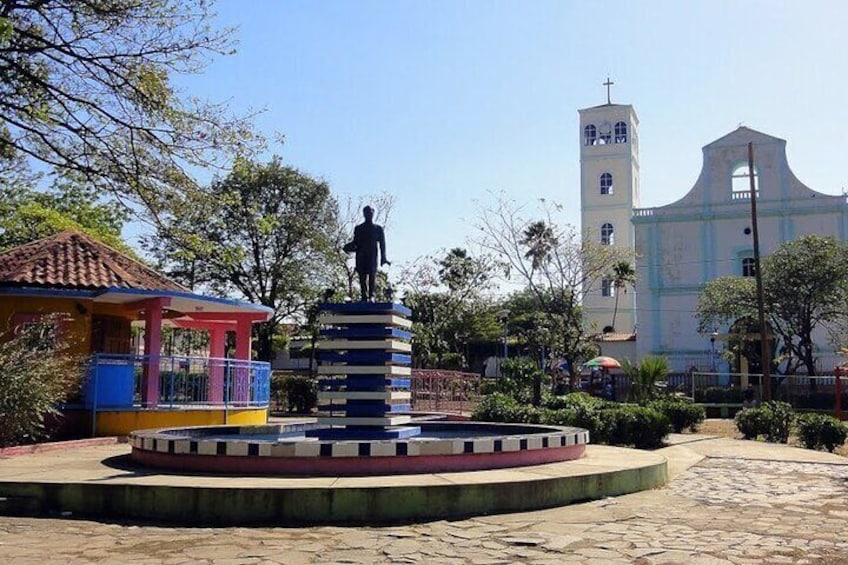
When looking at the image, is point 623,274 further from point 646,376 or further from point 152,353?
point 152,353

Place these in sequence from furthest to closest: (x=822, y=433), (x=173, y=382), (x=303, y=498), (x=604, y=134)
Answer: (x=604, y=134) → (x=822, y=433) → (x=173, y=382) → (x=303, y=498)

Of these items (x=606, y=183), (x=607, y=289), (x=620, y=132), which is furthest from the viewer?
(x=620, y=132)

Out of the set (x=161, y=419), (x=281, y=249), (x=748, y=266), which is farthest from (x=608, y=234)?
(x=161, y=419)

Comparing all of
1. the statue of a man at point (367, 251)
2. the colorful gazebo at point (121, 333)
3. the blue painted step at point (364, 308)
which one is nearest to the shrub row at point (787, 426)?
the statue of a man at point (367, 251)

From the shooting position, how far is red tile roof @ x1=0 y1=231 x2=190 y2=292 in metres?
15.7

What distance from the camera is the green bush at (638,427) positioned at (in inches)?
630

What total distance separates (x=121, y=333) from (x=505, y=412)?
855 cm

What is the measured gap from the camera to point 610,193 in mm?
55594

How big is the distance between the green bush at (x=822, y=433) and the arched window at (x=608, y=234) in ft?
126

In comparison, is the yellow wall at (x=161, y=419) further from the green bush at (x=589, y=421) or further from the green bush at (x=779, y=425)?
the green bush at (x=779, y=425)

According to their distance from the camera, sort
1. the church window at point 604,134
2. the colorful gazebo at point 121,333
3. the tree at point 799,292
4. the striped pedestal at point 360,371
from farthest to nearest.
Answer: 1. the church window at point 604,134
2. the tree at point 799,292
3. the colorful gazebo at point 121,333
4. the striped pedestal at point 360,371

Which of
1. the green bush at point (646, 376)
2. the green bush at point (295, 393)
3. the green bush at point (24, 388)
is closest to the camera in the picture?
the green bush at point (24, 388)

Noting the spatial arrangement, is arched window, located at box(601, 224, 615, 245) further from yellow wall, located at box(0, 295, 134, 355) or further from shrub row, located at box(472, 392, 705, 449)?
yellow wall, located at box(0, 295, 134, 355)

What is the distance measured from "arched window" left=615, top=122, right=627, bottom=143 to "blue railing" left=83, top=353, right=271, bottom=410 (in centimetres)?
4232
